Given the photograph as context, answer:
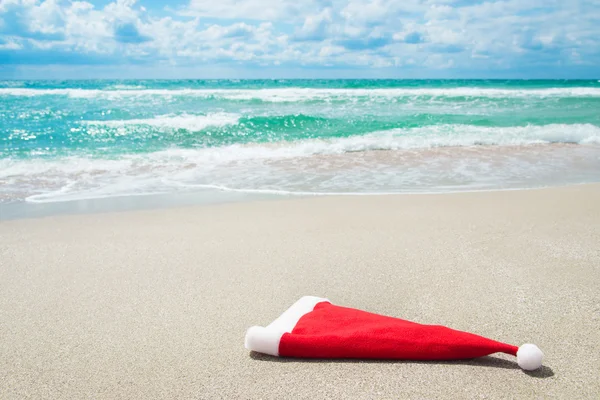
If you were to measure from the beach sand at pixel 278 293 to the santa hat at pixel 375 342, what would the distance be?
5 centimetres

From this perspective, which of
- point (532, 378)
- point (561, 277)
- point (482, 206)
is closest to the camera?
point (532, 378)

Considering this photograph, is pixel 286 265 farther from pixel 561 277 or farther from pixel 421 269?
pixel 561 277

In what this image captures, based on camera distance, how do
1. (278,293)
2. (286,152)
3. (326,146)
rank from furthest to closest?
(326,146)
(286,152)
(278,293)

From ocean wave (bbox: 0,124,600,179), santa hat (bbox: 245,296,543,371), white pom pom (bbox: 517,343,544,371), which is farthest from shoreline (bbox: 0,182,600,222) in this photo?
white pom pom (bbox: 517,343,544,371)

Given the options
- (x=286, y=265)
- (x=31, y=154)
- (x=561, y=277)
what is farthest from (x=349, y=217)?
(x=31, y=154)

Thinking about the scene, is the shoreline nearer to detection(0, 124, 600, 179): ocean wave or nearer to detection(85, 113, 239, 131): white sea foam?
detection(0, 124, 600, 179): ocean wave

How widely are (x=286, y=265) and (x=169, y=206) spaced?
2644mm

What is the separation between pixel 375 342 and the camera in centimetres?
219

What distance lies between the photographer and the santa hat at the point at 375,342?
2137mm

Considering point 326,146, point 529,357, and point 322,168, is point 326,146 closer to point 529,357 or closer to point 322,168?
point 322,168

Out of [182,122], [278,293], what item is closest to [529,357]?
[278,293]

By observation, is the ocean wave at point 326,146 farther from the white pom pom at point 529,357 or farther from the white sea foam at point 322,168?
the white pom pom at point 529,357

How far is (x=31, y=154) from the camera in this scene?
9977mm

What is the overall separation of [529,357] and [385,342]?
0.62m
